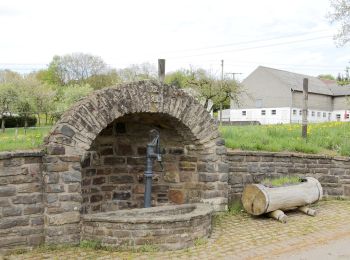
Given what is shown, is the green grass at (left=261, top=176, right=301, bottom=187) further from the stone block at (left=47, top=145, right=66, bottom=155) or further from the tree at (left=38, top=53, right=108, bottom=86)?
the tree at (left=38, top=53, right=108, bottom=86)

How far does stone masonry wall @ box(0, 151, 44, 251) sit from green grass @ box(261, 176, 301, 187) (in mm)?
4544

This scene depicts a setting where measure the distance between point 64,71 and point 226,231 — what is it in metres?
53.1

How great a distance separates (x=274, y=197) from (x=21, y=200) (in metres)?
4.71

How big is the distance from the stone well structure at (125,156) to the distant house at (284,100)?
37274 millimetres

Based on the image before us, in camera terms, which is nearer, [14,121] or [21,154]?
[21,154]

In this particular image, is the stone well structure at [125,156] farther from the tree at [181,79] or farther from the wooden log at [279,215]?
the tree at [181,79]

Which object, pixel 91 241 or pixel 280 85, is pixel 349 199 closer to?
pixel 91 241

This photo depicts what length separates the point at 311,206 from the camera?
31.6ft

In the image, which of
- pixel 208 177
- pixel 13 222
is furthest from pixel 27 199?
pixel 208 177

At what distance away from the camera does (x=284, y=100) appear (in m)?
45.8

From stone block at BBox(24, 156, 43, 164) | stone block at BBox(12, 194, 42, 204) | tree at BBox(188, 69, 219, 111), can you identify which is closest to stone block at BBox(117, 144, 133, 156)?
stone block at BBox(24, 156, 43, 164)

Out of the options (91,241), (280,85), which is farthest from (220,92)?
(91,241)

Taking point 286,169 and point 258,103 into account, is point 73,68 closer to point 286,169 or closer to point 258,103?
point 258,103

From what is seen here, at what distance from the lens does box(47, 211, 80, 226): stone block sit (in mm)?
6480
